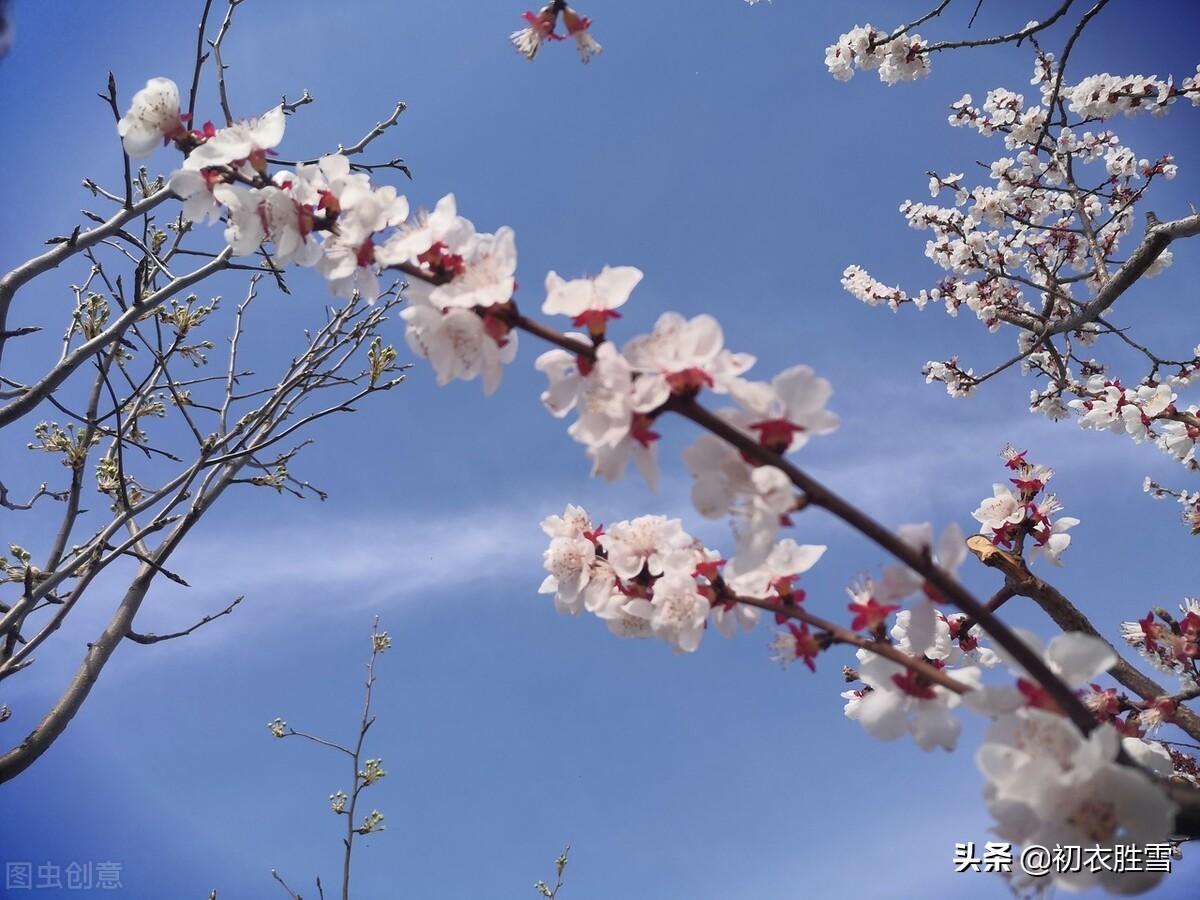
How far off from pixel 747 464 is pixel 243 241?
1421 millimetres

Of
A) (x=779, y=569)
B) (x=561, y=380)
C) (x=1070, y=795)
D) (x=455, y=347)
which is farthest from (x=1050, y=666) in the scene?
(x=455, y=347)

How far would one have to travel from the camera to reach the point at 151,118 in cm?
181

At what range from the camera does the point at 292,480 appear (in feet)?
12.3

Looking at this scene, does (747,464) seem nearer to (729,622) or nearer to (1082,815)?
(729,622)

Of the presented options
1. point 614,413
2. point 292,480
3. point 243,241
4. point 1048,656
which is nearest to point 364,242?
point 243,241

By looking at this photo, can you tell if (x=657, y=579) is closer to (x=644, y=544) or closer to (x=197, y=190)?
(x=644, y=544)

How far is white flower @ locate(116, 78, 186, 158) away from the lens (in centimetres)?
179

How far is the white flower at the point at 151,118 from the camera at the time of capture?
179cm

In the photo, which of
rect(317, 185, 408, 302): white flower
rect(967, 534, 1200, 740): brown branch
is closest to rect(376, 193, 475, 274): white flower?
rect(317, 185, 408, 302): white flower

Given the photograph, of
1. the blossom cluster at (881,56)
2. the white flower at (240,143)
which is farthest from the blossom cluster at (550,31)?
the blossom cluster at (881,56)

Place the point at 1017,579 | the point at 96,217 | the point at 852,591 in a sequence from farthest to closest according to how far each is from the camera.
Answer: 1. the point at 96,217
2. the point at 1017,579
3. the point at 852,591

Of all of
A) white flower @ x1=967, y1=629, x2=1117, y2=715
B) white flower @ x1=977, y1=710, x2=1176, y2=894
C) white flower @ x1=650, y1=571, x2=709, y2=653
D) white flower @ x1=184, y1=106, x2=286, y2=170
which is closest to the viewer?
white flower @ x1=977, y1=710, x2=1176, y2=894

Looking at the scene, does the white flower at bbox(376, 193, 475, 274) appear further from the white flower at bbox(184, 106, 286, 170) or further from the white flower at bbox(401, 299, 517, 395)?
the white flower at bbox(184, 106, 286, 170)

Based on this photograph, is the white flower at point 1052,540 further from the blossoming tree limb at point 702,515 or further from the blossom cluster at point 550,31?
the blossom cluster at point 550,31
